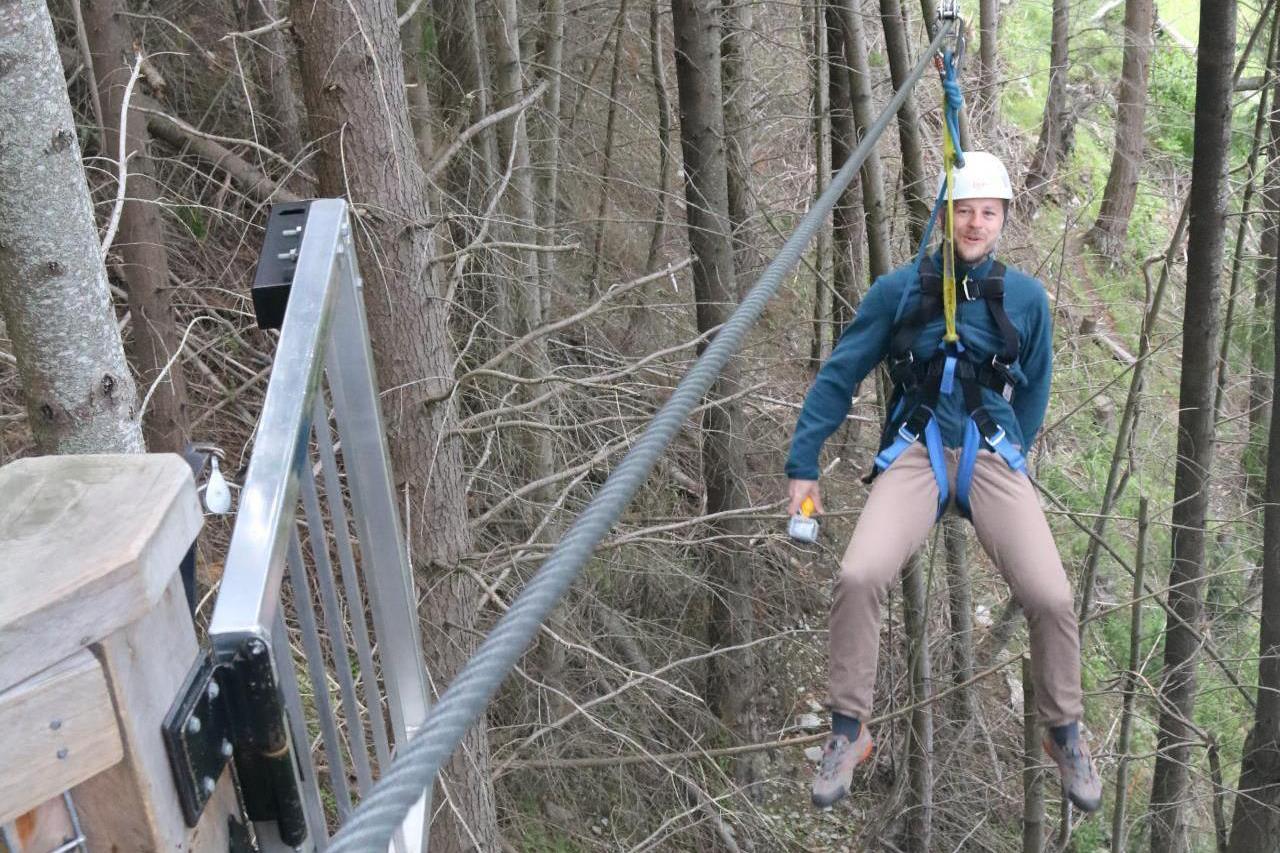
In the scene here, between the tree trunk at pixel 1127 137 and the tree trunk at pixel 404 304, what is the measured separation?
29.7ft

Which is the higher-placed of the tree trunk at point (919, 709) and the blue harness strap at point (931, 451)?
the blue harness strap at point (931, 451)

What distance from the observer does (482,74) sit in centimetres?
763

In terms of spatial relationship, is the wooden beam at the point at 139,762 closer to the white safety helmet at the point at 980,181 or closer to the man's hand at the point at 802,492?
the man's hand at the point at 802,492

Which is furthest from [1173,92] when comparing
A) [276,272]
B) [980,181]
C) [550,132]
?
[276,272]

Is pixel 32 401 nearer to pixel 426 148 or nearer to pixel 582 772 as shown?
pixel 426 148

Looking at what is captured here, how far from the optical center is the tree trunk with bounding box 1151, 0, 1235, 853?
5664mm

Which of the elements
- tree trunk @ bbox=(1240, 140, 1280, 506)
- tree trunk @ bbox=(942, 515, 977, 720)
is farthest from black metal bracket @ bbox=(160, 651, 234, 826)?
tree trunk @ bbox=(1240, 140, 1280, 506)

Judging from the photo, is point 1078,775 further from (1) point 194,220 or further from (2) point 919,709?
(1) point 194,220

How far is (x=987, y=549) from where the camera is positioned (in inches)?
134

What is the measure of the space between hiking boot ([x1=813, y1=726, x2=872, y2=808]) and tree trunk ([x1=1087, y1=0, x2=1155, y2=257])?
9.82 m

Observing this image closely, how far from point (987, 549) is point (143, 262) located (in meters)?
3.49

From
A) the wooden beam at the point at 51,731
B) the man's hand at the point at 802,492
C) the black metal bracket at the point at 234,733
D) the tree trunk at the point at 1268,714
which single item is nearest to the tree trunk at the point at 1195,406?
the tree trunk at the point at 1268,714

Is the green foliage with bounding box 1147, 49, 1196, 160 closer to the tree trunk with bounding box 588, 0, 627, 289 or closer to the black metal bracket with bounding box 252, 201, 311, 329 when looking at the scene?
the tree trunk with bounding box 588, 0, 627, 289

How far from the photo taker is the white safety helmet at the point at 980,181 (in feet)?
11.4
